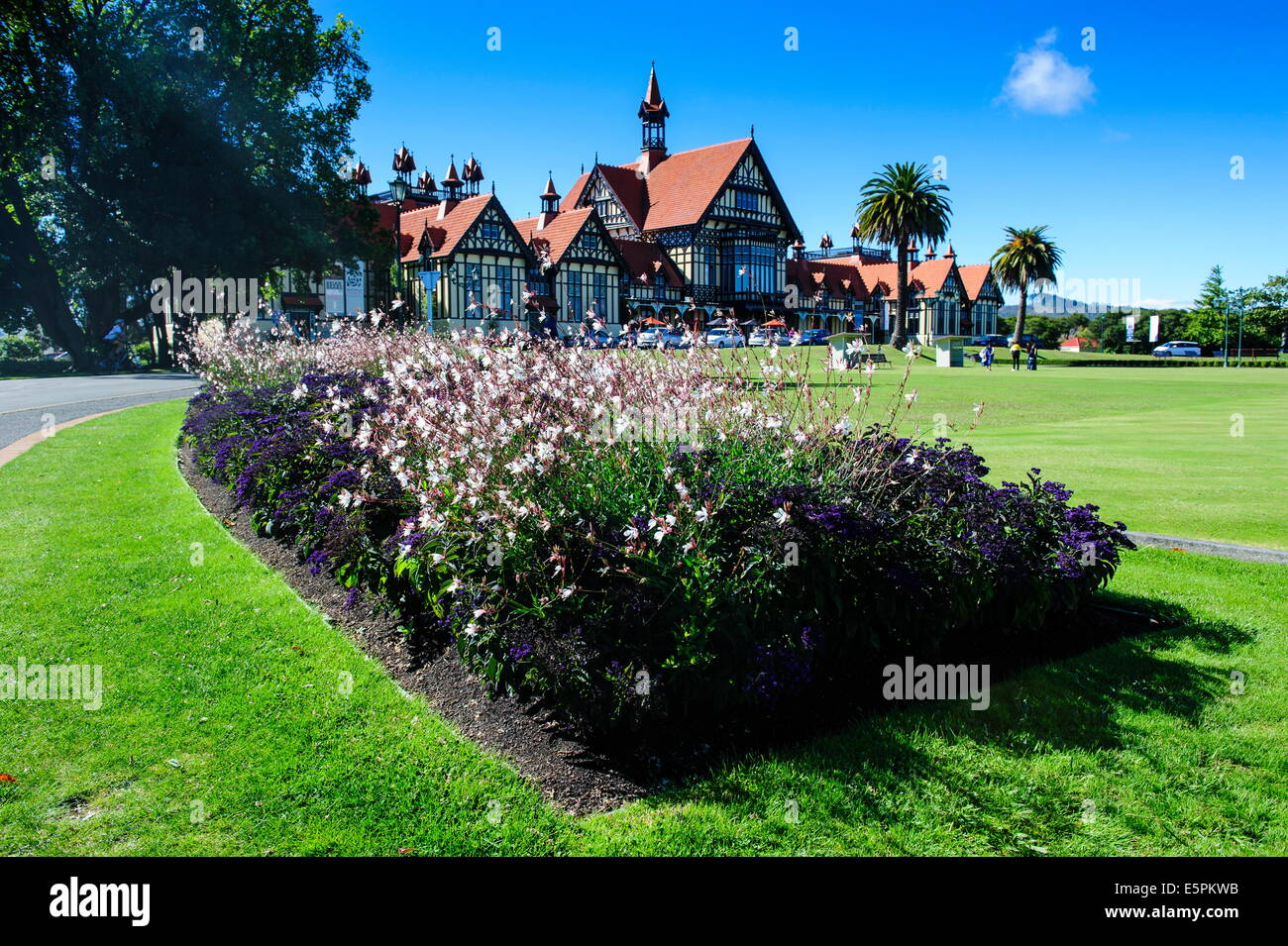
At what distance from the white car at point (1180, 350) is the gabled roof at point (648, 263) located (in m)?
42.0

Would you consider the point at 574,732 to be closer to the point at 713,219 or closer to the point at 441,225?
the point at 441,225

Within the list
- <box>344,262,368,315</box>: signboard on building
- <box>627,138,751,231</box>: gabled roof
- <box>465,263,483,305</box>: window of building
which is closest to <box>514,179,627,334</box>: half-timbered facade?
<box>465,263,483,305</box>: window of building

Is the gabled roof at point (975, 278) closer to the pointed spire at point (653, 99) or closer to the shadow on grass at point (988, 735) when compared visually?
the pointed spire at point (653, 99)

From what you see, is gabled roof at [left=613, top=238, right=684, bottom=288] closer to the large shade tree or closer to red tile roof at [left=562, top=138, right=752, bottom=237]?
red tile roof at [left=562, top=138, right=752, bottom=237]

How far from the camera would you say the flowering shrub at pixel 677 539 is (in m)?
3.88

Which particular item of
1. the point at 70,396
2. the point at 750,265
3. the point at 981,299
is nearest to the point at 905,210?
the point at 750,265

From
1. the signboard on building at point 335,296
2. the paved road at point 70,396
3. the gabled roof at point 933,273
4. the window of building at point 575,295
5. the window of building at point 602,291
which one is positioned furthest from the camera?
the gabled roof at point 933,273

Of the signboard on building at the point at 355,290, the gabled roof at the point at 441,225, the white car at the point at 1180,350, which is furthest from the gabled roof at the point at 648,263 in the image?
the white car at the point at 1180,350

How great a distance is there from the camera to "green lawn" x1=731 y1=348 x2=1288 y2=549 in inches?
328

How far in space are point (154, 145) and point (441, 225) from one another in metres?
20.5

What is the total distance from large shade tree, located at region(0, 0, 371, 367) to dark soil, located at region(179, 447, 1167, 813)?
34375 mm

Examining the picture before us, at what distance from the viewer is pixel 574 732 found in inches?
158
